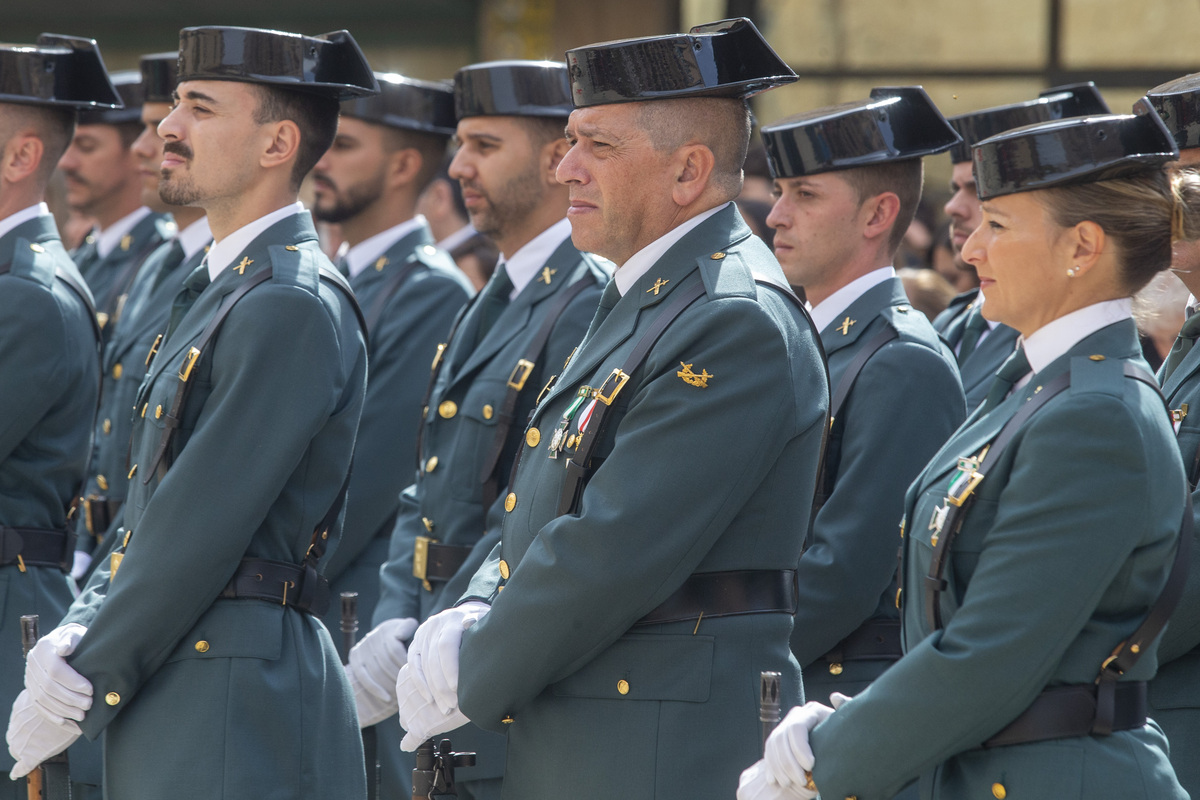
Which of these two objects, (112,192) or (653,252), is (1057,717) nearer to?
(653,252)

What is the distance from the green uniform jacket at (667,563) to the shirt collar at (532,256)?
1671 millimetres

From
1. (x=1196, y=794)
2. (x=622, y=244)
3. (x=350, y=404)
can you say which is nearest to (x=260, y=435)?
(x=350, y=404)

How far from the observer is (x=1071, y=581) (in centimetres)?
231

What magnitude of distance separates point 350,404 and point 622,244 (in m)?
0.86

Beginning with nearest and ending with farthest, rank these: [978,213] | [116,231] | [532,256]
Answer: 1. [532,256]
2. [978,213]
3. [116,231]

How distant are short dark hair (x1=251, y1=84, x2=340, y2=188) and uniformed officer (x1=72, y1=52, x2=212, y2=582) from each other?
1.17 metres

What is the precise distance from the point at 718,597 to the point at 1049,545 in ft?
2.11

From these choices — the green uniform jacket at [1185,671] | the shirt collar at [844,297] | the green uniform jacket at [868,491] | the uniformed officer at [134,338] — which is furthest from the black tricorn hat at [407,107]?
the green uniform jacket at [1185,671]

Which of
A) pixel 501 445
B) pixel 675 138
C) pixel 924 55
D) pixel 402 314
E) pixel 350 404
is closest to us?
pixel 675 138

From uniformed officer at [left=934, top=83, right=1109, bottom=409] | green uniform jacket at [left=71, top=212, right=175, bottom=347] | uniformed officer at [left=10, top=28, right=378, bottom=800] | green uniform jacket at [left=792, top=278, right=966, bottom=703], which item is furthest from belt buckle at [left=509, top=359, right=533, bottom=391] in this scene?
green uniform jacket at [left=71, top=212, right=175, bottom=347]

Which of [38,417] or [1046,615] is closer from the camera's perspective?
[1046,615]

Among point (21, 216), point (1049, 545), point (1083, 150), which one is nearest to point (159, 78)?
point (21, 216)

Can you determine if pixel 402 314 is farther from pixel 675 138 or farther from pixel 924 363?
pixel 675 138

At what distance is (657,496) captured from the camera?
2631mm
